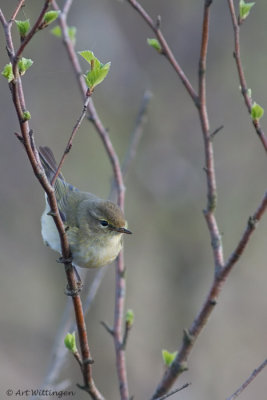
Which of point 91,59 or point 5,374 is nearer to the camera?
point 91,59

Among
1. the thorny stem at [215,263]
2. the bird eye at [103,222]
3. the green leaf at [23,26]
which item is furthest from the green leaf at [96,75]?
the bird eye at [103,222]

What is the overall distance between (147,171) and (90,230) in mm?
4927

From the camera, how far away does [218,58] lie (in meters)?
8.34

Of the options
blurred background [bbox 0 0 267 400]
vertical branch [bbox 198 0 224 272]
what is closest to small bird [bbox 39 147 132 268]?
vertical branch [bbox 198 0 224 272]

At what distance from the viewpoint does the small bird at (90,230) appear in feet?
10.8

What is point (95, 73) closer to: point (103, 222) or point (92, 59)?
point (92, 59)

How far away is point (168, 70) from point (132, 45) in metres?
0.67

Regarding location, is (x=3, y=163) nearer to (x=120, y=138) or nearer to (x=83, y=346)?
(x=120, y=138)

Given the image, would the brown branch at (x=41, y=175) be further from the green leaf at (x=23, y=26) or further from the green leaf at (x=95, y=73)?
the green leaf at (x=95, y=73)

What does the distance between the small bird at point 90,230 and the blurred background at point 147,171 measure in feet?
A: 15.2

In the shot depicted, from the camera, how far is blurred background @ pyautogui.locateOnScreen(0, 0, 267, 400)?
8.28 metres

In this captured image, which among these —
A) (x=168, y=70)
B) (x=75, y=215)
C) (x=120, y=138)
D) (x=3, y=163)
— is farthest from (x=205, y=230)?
(x=75, y=215)

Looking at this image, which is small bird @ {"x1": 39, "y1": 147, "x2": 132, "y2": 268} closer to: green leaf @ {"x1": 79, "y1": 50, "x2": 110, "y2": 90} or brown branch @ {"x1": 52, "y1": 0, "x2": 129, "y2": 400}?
brown branch @ {"x1": 52, "y1": 0, "x2": 129, "y2": 400}

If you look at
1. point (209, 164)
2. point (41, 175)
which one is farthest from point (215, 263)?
point (41, 175)
